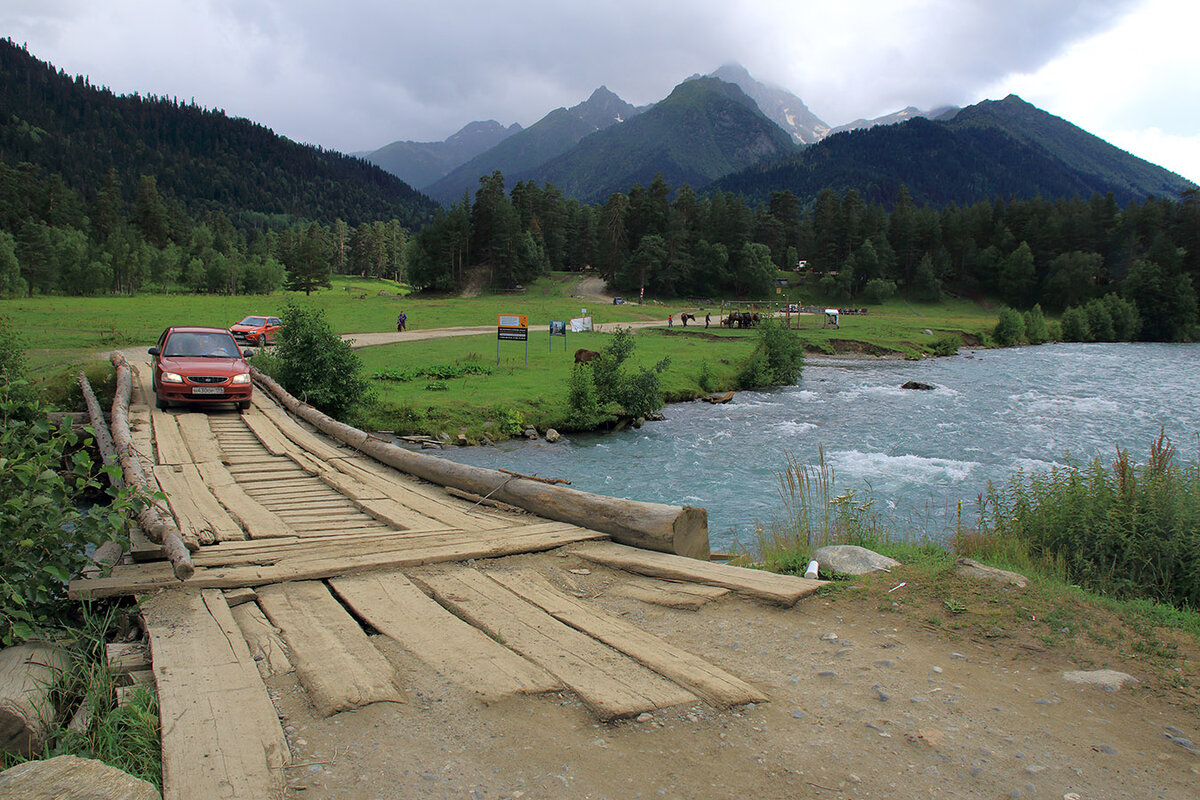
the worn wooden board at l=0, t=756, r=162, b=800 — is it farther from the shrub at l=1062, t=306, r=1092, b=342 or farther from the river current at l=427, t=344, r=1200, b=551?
the shrub at l=1062, t=306, r=1092, b=342

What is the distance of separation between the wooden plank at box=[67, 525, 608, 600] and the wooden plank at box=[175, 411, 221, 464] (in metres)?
5.62

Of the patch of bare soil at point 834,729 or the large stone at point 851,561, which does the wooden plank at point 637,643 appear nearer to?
the patch of bare soil at point 834,729

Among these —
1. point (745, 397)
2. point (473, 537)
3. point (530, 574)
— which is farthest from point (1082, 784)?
point (745, 397)

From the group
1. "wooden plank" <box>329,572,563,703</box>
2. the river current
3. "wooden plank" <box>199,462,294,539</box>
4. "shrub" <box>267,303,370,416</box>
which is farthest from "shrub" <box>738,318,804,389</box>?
"wooden plank" <box>329,572,563,703</box>

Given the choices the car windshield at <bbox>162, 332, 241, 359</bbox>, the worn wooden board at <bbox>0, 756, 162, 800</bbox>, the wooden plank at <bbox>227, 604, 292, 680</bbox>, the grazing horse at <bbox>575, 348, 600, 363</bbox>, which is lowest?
the wooden plank at <bbox>227, 604, 292, 680</bbox>

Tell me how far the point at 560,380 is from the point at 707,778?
2713cm

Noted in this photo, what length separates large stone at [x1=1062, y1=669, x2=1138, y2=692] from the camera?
16.2 ft

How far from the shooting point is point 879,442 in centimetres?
2377

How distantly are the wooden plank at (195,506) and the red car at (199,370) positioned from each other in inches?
195

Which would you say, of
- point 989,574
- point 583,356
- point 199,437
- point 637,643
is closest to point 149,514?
point 637,643

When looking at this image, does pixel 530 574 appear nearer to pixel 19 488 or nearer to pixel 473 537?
pixel 473 537

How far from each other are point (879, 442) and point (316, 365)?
19126 millimetres

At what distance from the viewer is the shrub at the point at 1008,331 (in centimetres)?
6512

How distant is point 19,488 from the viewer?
19.0ft
